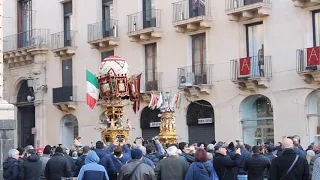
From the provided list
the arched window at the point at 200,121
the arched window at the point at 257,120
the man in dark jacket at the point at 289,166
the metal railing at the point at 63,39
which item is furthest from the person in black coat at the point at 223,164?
the metal railing at the point at 63,39

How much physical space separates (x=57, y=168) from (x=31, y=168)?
0.74 metres

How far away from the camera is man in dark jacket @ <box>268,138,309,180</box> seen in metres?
11.3

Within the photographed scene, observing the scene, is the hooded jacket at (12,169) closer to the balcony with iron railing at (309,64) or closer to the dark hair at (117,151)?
the dark hair at (117,151)

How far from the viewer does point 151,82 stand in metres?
30.8

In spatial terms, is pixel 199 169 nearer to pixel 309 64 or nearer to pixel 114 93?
pixel 114 93

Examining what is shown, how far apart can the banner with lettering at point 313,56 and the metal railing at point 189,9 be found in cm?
551

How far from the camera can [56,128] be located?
36312 mm

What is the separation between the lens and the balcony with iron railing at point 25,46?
121ft

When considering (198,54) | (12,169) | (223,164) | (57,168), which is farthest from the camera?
(198,54)

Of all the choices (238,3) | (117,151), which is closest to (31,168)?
(117,151)

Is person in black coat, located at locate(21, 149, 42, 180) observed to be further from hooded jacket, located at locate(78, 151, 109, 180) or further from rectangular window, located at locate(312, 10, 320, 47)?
rectangular window, located at locate(312, 10, 320, 47)

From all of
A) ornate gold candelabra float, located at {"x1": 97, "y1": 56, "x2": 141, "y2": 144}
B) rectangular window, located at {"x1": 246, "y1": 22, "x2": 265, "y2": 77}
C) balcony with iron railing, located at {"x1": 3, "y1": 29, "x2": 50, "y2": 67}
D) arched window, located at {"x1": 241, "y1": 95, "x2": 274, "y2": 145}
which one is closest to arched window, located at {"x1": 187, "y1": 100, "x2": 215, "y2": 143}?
arched window, located at {"x1": 241, "y1": 95, "x2": 274, "y2": 145}

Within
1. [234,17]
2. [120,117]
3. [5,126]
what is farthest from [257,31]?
[5,126]

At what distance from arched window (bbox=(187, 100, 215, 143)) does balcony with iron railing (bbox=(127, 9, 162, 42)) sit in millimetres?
3663
